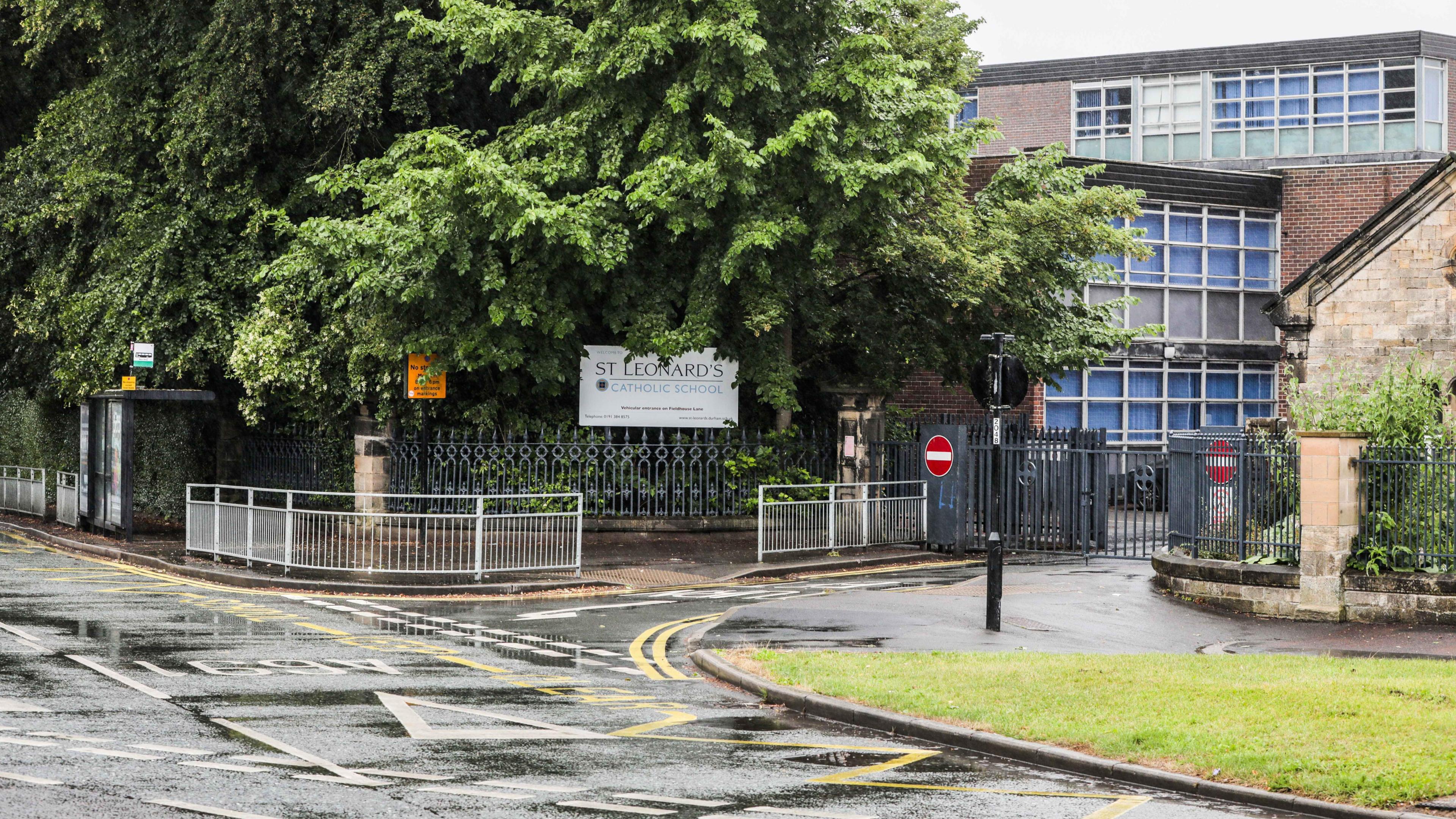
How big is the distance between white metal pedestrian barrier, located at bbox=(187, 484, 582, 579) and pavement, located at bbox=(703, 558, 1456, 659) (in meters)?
3.77

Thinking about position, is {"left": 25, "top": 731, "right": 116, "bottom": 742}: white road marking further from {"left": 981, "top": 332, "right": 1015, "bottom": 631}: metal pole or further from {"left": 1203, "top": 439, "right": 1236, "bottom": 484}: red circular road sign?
→ {"left": 1203, "top": 439, "right": 1236, "bottom": 484}: red circular road sign

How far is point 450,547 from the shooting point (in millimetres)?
18750

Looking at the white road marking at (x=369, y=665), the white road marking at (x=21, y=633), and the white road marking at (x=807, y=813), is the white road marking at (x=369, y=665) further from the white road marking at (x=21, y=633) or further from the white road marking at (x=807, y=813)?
the white road marking at (x=807, y=813)

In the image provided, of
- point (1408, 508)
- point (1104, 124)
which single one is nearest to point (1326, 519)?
point (1408, 508)

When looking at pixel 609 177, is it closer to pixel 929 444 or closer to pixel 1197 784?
pixel 929 444

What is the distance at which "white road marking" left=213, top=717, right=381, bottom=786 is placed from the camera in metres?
7.71

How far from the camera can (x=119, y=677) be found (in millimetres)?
11023

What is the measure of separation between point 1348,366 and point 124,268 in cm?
2160

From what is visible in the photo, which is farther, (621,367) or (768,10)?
(621,367)

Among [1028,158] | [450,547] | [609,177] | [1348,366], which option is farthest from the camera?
[1028,158]

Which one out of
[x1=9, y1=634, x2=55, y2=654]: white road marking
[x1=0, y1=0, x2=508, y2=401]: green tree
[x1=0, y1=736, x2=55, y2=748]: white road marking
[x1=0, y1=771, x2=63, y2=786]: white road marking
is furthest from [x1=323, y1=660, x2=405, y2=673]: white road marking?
[x1=0, y1=0, x2=508, y2=401]: green tree

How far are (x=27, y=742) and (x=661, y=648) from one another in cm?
609

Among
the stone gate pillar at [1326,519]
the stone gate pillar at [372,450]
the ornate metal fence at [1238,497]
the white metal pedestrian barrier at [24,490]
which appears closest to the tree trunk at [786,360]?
the stone gate pillar at [372,450]

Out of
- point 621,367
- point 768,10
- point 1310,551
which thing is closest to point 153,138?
point 621,367
